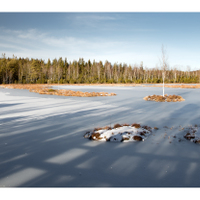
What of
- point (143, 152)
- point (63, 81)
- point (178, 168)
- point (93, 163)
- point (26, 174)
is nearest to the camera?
point (26, 174)

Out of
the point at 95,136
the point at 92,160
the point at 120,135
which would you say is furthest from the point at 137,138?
the point at 92,160

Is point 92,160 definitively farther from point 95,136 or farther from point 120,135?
point 120,135

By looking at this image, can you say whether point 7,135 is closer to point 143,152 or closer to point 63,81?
point 143,152

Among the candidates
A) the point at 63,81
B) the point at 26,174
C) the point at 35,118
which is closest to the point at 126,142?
the point at 26,174

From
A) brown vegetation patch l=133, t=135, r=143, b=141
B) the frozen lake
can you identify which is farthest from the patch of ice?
the frozen lake

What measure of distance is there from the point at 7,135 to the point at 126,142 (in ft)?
11.1

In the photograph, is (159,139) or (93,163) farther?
(159,139)

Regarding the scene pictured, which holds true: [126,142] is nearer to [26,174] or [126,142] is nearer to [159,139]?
[159,139]

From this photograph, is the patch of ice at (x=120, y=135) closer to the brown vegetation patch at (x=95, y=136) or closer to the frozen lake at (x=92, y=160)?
the brown vegetation patch at (x=95, y=136)

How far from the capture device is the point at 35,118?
6.98 m

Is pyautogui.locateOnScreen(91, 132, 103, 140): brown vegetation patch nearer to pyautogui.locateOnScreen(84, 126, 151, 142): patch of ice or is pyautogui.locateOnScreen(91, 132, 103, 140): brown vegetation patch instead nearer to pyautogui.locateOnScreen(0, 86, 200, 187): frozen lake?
pyautogui.locateOnScreen(84, 126, 151, 142): patch of ice

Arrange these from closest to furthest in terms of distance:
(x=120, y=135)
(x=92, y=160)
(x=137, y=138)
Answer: (x=92, y=160)
(x=137, y=138)
(x=120, y=135)

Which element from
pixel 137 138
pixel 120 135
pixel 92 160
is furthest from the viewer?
pixel 120 135

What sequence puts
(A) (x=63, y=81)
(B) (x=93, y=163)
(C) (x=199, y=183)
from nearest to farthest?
(C) (x=199, y=183), (B) (x=93, y=163), (A) (x=63, y=81)
